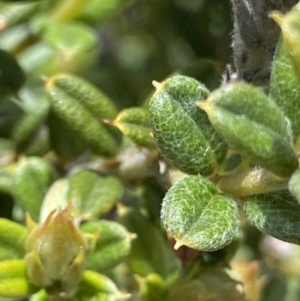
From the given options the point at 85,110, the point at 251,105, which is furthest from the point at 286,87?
the point at 85,110

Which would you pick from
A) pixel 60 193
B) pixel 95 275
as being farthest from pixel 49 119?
pixel 95 275

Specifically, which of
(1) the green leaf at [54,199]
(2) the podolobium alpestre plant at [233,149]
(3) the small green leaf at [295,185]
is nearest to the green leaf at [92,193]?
(1) the green leaf at [54,199]

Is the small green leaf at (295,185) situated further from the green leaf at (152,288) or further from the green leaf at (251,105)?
the green leaf at (152,288)

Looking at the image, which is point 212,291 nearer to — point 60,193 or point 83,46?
point 60,193

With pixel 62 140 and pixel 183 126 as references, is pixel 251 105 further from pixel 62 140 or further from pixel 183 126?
pixel 62 140

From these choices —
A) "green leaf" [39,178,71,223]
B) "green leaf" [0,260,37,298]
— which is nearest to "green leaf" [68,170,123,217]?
"green leaf" [39,178,71,223]

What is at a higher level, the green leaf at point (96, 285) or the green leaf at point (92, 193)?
the green leaf at point (92, 193)
